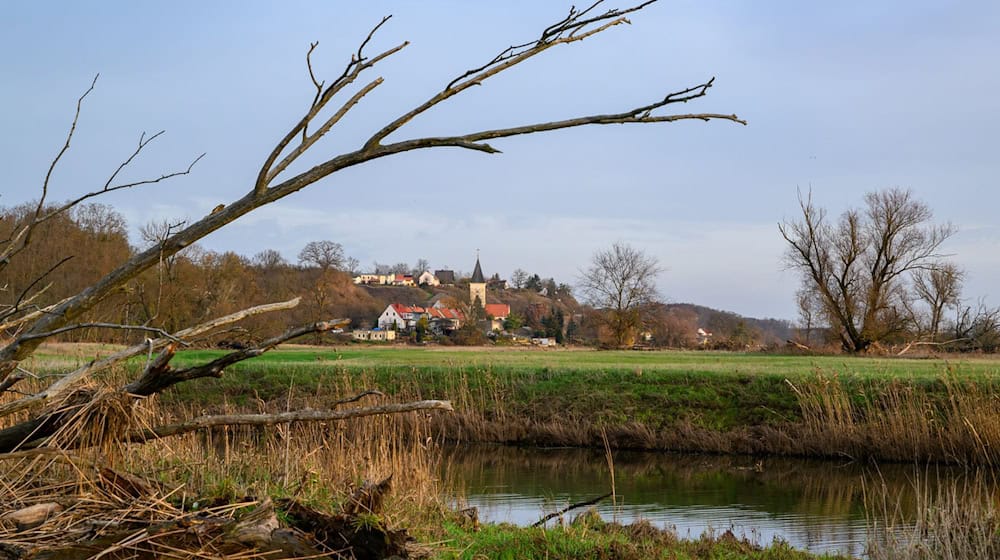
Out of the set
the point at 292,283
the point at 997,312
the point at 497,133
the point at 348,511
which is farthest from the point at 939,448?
the point at 292,283

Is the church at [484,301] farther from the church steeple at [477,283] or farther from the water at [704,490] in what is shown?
the water at [704,490]

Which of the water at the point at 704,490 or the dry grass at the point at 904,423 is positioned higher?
the dry grass at the point at 904,423

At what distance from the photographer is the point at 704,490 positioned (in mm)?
14398

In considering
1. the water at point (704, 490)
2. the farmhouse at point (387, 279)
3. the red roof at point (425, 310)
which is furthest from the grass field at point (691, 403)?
the farmhouse at point (387, 279)

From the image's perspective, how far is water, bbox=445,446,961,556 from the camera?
36.9 feet

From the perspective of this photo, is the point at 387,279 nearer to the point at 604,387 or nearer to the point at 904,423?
the point at 604,387

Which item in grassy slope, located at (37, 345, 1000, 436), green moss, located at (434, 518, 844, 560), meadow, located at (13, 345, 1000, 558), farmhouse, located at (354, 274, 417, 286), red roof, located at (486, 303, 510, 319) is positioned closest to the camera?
green moss, located at (434, 518, 844, 560)

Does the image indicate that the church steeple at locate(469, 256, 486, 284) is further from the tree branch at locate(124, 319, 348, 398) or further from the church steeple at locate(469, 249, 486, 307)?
the tree branch at locate(124, 319, 348, 398)

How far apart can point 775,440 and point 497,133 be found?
16.4m

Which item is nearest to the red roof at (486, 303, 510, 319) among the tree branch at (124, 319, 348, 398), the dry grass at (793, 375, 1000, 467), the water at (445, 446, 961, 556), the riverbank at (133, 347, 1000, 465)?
the riverbank at (133, 347, 1000, 465)

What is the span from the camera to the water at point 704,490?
1123 centimetres

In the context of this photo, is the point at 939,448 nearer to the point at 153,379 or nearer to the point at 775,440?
the point at 775,440

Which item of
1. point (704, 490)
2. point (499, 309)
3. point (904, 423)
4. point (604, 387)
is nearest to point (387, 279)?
point (499, 309)

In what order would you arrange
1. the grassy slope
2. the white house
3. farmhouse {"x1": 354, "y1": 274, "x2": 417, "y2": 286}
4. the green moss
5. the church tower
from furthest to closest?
the white house, farmhouse {"x1": 354, "y1": 274, "x2": 417, "y2": 286}, the church tower, the grassy slope, the green moss
